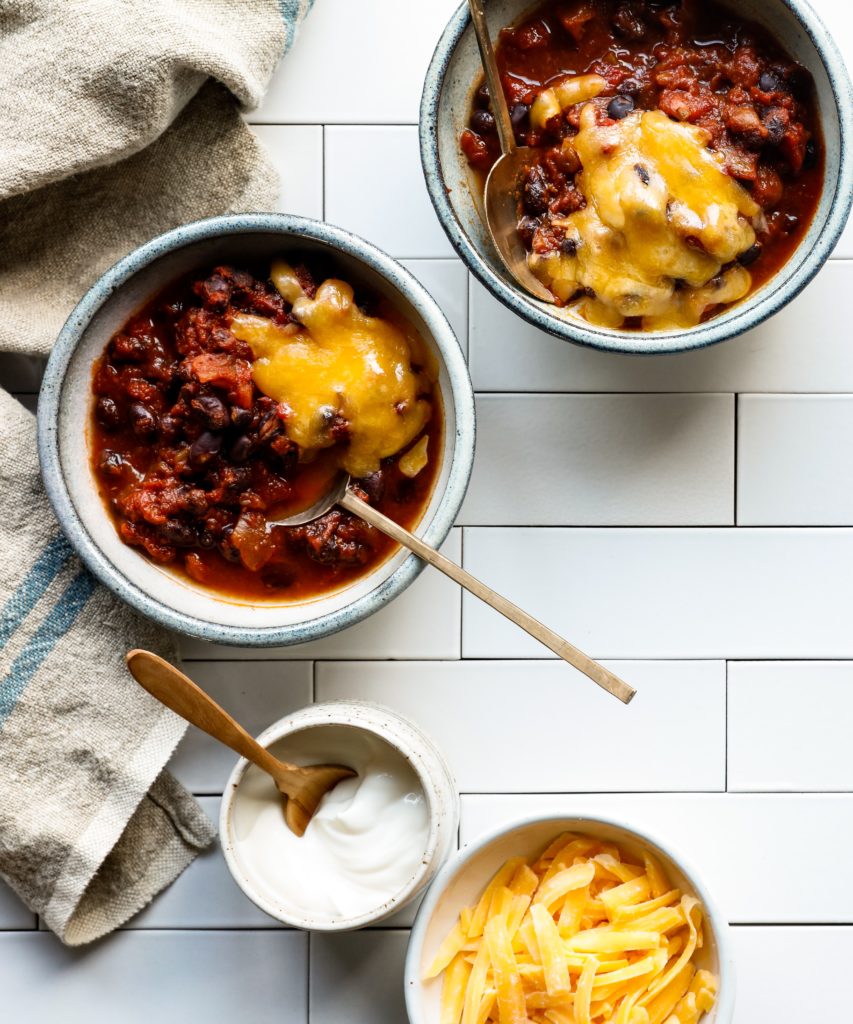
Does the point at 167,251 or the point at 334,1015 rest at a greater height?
the point at 167,251

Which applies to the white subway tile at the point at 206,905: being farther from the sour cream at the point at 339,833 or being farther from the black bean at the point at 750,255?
the black bean at the point at 750,255

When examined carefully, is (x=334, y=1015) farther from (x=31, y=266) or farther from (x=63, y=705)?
(x=31, y=266)

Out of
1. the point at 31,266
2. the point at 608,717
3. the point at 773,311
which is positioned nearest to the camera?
the point at 773,311

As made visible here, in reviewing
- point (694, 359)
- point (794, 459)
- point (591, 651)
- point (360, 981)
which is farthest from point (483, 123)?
point (360, 981)

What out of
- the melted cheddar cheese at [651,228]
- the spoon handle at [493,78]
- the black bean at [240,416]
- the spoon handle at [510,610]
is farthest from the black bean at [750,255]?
the black bean at [240,416]

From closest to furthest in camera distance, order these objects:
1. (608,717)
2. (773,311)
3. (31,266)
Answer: (773,311) < (31,266) < (608,717)


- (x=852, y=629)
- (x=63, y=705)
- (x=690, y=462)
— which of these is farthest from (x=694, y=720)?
(x=63, y=705)
